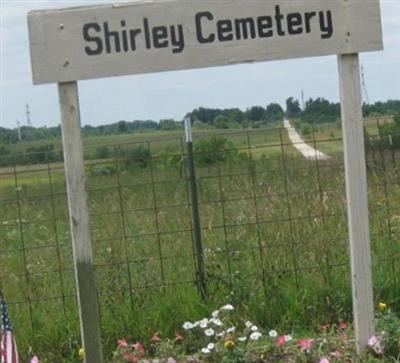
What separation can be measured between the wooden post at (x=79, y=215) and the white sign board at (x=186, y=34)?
6.8 inches

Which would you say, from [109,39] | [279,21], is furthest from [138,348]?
[279,21]

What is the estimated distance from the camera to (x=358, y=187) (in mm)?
4750

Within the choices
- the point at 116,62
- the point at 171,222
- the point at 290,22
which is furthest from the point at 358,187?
the point at 171,222

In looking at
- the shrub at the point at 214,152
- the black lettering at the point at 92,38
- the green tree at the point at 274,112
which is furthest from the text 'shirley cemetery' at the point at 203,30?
→ the green tree at the point at 274,112

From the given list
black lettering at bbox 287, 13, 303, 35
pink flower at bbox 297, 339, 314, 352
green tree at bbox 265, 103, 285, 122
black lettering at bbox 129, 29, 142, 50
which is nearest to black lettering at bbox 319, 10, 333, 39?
black lettering at bbox 287, 13, 303, 35

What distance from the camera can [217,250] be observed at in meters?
6.42

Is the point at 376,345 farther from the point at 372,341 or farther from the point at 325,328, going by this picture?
the point at 325,328

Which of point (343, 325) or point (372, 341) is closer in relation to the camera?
point (372, 341)

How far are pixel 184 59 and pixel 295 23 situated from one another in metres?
0.69

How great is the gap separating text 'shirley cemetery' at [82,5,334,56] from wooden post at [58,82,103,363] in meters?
0.31

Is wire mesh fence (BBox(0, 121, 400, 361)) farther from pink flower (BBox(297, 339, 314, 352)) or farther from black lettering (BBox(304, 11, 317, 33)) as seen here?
black lettering (BBox(304, 11, 317, 33))

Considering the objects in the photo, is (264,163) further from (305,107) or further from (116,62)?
(116,62)

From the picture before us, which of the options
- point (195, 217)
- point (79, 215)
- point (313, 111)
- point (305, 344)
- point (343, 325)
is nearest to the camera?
point (79, 215)

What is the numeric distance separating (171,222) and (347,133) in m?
3.35
